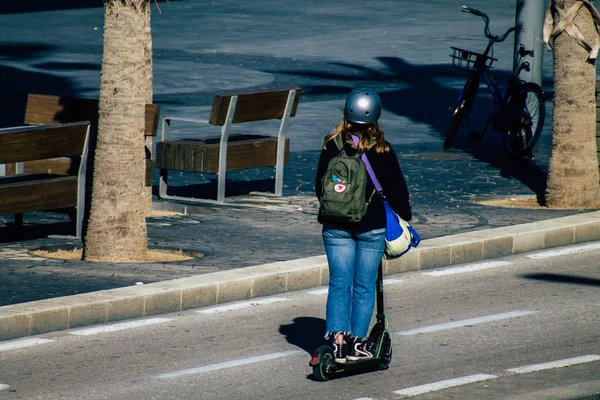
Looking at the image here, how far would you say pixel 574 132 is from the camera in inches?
520

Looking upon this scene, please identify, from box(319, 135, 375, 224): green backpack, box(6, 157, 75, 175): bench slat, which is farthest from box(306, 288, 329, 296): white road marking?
box(6, 157, 75, 175): bench slat

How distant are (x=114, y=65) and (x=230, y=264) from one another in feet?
5.74

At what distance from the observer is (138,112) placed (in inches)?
421

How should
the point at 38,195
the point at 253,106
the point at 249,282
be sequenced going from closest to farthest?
1. the point at 249,282
2. the point at 38,195
3. the point at 253,106

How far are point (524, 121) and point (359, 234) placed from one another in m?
9.12

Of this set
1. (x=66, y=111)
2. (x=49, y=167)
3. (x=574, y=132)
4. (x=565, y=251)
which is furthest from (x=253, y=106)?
(x=565, y=251)

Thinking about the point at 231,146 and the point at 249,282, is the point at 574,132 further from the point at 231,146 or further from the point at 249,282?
the point at 249,282

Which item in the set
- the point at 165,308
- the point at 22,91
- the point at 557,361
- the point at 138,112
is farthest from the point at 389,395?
the point at 22,91

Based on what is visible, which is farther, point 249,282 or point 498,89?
point 498,89

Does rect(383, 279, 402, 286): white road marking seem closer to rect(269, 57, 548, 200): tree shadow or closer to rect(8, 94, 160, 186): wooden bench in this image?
rect(8, 94, 160, 186): wooden bench

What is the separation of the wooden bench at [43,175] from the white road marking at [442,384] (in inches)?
178

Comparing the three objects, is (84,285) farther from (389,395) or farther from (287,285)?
(389,395)

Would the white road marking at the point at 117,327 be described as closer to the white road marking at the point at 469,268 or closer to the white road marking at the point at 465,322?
the white road marking at the point at 465,322

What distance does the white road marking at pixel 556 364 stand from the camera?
25.3 ft
